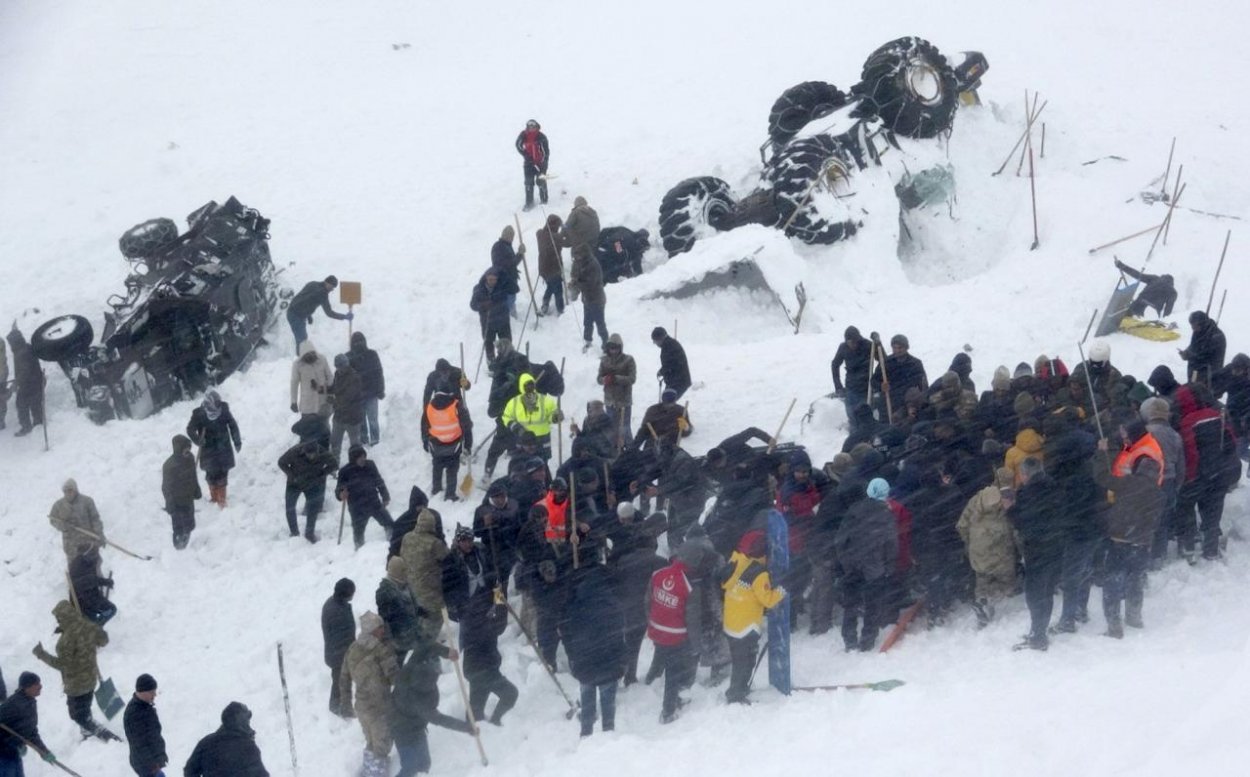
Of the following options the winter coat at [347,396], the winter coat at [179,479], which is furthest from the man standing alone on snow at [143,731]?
the winter coat at [347,396]

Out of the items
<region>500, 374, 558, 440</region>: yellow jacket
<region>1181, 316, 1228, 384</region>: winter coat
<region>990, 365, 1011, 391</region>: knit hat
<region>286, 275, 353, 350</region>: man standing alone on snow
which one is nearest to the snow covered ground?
<region>286, 275, 353, 350</region>: man standing alone on snow

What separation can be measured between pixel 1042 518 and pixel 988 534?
1.53 feet

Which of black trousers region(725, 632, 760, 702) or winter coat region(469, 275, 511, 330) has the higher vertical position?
winter coat region(469, 275, 511, 330)

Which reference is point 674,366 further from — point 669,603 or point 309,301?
point 309,301

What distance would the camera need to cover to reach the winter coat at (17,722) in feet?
30.0

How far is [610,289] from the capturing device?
16.2 meters

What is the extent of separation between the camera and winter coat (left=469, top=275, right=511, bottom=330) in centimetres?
1456

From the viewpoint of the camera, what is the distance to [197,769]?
8273mm

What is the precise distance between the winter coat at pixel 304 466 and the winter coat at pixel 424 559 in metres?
2.33

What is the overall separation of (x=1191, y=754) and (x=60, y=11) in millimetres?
28214

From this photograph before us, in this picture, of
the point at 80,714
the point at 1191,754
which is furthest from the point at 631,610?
the point at 80,714

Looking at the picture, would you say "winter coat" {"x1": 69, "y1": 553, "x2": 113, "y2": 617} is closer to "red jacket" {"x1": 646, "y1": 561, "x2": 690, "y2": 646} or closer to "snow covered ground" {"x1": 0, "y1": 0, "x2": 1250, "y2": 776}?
"snow covered ground" {"x1": 0, "y1": 0, "x2": 1250, "y2": 776}

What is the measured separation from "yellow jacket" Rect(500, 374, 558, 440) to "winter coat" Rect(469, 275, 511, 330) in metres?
2.24

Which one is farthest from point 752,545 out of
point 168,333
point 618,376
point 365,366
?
point 168,333
